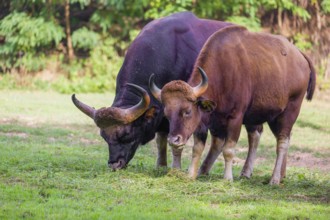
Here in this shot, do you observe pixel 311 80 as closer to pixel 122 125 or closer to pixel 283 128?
pixel 283 128

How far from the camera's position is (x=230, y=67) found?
1031 centimetres

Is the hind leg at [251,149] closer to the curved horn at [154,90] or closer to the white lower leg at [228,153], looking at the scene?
the white lower leg at [228,153]

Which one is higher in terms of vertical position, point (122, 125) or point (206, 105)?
point (206, 105)

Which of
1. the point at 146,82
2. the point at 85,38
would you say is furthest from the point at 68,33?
the point at 146,82

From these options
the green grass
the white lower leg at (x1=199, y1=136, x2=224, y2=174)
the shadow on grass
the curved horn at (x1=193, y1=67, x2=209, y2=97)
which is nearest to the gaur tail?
the green grass

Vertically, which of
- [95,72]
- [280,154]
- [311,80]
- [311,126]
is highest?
[311,80]

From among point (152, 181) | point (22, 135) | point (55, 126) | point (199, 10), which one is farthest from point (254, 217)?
point (199, 10)

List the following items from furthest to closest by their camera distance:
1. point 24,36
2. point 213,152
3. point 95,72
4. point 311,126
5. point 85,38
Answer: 1. point 85,38
2. point 95,72
3. point 24,36
4. point 311,126
5. point 213,152

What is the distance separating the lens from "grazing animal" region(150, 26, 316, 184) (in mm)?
9727

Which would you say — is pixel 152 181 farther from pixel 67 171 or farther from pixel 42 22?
pixel 42 22

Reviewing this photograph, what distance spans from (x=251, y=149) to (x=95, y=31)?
53.1 ft

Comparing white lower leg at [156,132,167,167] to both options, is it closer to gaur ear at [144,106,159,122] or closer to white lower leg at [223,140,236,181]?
gaur ear at [144,106,159,122]

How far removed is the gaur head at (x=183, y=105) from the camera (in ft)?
31.5

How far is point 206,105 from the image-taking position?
32.2 feet
